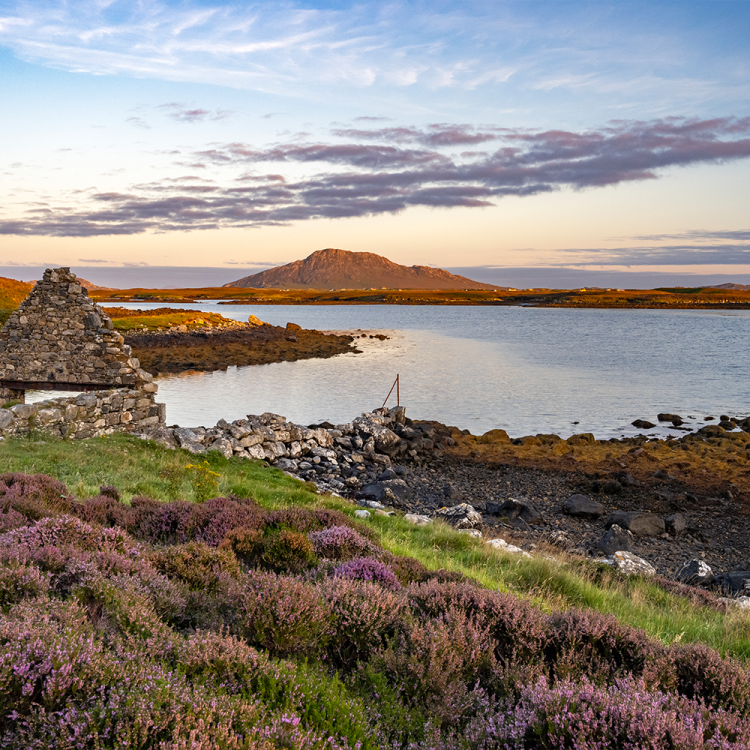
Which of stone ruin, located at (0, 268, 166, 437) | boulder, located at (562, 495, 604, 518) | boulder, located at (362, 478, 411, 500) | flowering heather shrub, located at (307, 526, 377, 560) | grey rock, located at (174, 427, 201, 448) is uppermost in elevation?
stone ruin, located at (0, 268, 166, 437)

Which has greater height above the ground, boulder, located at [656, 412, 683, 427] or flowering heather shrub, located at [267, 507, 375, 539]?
flowering heather shrub, located at [267, 507, 375, 539]

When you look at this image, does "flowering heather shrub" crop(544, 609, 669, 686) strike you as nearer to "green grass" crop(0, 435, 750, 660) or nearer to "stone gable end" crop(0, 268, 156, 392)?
"green grass" crop(0, 435, 750, 660)

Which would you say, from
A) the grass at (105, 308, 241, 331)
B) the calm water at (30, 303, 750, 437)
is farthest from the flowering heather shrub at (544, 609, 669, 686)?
the grass at (105, 308, 241, 331)

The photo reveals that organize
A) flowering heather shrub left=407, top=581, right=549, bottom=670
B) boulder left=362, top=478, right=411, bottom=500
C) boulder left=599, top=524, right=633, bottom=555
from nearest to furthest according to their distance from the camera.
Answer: flowering heather shrub left=407, top=581, right=549, bottom=670
boulder left=599, top=524, right=633, bottom=555
boulder left=362, top=478, right=411, bottom=500

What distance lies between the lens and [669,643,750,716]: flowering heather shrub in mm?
3705

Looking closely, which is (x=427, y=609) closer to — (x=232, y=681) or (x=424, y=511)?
(x=232, y=681)

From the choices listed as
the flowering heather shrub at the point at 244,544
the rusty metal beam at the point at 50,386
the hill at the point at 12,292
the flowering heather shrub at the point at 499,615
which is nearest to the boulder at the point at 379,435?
the rusty metal beam at the point at 50,386

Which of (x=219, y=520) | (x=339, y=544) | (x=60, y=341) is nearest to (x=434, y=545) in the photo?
(x=339, y=544)

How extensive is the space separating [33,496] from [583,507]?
49.8ft

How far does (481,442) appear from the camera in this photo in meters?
26.9

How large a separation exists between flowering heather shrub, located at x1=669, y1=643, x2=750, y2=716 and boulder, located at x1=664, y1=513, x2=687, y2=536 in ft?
43.2

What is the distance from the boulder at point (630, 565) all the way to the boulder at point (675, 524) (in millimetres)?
3005

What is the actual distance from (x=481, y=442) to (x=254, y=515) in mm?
20411

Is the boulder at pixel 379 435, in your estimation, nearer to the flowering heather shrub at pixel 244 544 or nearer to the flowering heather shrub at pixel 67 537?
the flowering heather shrub at pixel 244 544
